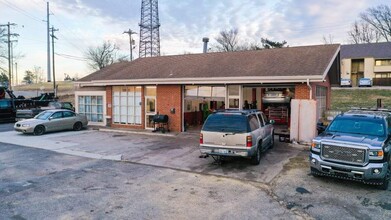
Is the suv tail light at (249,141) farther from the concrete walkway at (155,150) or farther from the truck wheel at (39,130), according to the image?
the truck wheel at (39,130)

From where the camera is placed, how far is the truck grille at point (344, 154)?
7.16m

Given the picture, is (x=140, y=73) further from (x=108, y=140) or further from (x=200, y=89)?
(x=108, y=140)

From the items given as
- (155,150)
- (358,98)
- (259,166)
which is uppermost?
(358,98)

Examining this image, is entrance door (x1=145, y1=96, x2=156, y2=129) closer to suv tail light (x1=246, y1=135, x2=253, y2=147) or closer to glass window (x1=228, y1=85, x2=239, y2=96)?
glass window (x1=228, y1=85, x2=239, y2=96)

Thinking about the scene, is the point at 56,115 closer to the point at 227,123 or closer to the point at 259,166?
the point at 227,123

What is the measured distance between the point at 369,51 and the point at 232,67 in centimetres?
4775

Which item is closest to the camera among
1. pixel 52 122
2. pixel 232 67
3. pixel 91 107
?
pixel 232 67

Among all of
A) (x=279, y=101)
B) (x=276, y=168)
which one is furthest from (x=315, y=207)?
(x=279, y=101)

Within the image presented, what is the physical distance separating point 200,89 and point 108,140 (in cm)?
585

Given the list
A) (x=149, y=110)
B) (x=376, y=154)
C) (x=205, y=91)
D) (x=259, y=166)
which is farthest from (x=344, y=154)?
(x=149, y=110)

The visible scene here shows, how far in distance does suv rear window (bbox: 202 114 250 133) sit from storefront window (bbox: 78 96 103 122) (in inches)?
498

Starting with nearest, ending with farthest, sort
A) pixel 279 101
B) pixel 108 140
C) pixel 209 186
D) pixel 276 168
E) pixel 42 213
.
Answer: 1. pixel 42 213
2. pixel 209 186
3. pixel 276 168
4. pixel 108 140
5. pixel 279 101

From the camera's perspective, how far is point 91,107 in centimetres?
2066

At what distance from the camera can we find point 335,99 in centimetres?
3303
